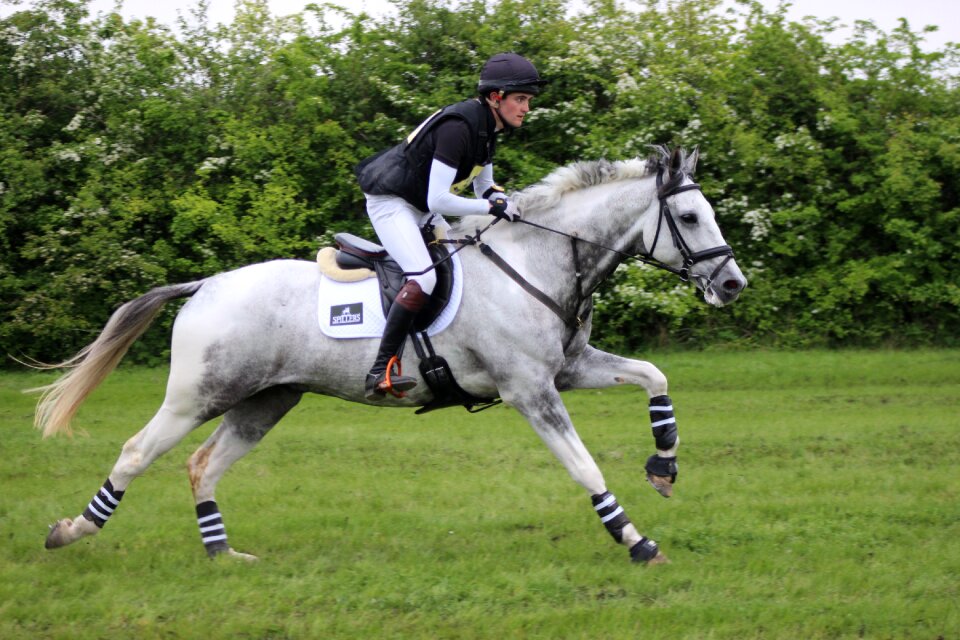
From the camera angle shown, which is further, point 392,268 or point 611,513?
point 392,268

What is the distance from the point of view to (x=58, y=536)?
6.86 meters

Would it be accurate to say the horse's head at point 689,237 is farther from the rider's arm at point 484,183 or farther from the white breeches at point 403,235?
the white breeches at point 403,235

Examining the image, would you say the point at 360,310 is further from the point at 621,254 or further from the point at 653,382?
the point at 653,382

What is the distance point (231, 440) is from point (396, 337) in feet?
4.93

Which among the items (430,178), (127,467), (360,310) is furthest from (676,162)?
(127,467)

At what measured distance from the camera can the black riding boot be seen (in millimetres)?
6512

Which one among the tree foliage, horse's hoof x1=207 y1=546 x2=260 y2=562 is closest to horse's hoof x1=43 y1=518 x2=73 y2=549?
horse's hoof x1=207 y1=546 x2=260 y2=562

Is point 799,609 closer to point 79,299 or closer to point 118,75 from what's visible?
point 79,299

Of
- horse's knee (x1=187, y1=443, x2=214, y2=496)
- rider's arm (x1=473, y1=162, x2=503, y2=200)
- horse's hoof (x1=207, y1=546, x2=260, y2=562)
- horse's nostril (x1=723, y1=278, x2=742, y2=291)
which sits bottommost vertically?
horse's hoof (x1=207, y1=546, x2=260, y2=562)

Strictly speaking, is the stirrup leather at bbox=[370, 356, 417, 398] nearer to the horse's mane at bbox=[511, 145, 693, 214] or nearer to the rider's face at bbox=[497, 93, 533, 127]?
the horse's mane at bbox=[511, 145, 693, 214]

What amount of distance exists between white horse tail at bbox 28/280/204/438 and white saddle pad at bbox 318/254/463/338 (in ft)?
3.25

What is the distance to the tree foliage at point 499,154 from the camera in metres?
16.2

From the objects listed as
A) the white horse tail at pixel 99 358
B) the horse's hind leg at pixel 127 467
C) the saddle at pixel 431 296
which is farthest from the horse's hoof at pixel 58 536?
the saddle at pixel 431 296

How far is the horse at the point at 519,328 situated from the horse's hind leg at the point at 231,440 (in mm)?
23
